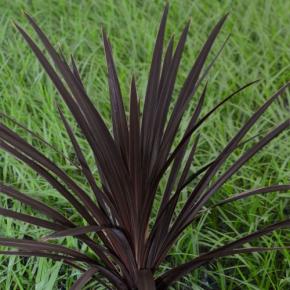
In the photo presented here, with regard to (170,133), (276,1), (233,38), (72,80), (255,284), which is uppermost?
(276,1)

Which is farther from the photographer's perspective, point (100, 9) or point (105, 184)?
point (100, 9)

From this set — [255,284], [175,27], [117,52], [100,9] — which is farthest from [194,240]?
[100,9]

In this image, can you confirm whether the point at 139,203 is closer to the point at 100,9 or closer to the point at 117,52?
the point at 117,52

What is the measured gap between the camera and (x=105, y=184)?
5.12 feet

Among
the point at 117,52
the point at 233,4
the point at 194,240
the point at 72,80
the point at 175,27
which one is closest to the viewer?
the point at 72,80

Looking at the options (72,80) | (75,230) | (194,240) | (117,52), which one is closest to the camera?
(75,230)

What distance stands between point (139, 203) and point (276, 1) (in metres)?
2.07

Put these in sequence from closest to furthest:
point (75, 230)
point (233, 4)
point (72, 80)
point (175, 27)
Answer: point (75, 230) → point (72, 80) → point (175, 27) → point (233, 4)

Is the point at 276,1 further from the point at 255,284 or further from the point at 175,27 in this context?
the point at 255,284

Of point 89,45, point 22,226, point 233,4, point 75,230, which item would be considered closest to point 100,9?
point 89,45

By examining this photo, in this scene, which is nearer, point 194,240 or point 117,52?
point 194,240

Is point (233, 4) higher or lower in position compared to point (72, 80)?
higher

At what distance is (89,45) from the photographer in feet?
9.39

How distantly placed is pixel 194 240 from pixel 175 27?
4.39 feet
